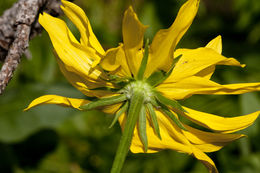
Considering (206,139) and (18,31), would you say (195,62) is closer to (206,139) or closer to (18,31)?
(206,139)

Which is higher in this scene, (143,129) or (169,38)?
(169,38)

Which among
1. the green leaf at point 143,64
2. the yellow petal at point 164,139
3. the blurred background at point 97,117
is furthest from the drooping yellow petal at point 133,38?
the blurred background at point 97,117

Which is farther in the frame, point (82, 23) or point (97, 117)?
point (97, 117)

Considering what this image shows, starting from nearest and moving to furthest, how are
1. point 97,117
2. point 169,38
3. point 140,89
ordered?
point 169,38
point 140,89
point 97,117

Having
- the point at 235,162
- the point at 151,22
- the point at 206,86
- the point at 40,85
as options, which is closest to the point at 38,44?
the point at 40,85

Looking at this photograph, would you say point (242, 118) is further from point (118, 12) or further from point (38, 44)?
point (118, 12)

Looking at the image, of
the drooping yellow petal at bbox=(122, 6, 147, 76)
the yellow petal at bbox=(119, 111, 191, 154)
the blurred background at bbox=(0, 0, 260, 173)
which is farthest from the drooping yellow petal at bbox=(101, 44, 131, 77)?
the blurred background at bbox=(0, 0, 260, 173)

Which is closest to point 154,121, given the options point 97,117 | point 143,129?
point 143,129
